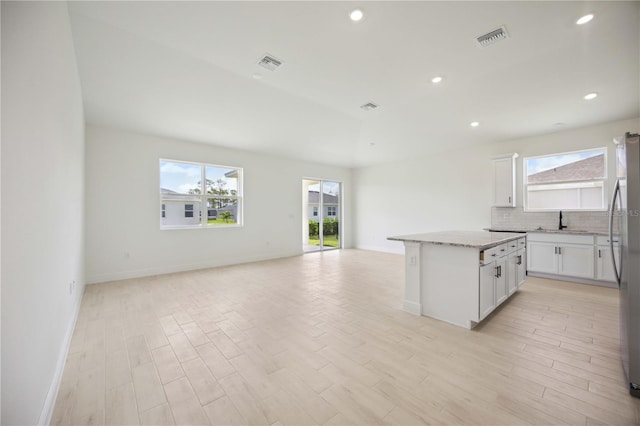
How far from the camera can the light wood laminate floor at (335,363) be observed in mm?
1585

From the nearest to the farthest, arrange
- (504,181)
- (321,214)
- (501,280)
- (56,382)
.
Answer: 1. (56,382)
2. (501,280)
3. (504,181)
4. (321,214)

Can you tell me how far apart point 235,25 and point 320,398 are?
3451 mm

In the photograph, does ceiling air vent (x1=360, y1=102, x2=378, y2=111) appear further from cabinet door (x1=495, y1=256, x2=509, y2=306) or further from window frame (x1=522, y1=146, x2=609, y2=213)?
window frame (x1=522, y1=146, x2=609, y2=213)

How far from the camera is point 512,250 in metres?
3.45

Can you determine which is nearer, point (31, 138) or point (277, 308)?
point (31, 138)

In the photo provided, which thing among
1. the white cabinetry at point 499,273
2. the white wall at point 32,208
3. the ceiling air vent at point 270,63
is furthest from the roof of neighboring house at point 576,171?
the white wall at point 32,208

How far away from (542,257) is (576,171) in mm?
1818

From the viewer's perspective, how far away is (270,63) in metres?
3.31

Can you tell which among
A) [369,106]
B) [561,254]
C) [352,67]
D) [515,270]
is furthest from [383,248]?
[352,67]

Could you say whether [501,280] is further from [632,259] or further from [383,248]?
[383,248]

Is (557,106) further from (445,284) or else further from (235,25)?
(235,25)

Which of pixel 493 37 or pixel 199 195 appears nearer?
pixel 493 37

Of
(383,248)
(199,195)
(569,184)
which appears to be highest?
(569,184)

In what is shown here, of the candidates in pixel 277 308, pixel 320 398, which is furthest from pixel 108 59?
pixel 320 398
